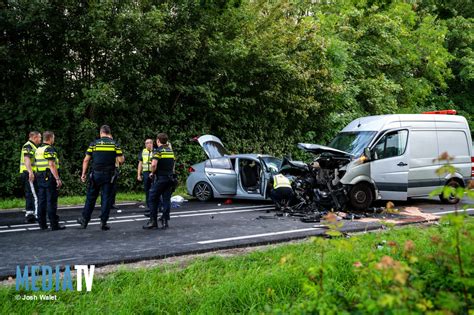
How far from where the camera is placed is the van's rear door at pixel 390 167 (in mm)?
10977

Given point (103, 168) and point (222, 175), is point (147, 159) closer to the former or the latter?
point (103, 168)

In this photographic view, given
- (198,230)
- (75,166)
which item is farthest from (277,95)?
(198,230)

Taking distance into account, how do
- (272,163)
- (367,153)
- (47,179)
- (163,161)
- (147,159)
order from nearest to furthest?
1. (47,179)
2. (163,161)
3. (367,153)
4. (147,159)
5. (272,163)

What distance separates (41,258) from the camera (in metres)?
6.23

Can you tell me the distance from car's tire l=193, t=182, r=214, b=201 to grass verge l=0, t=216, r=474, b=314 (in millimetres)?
6675

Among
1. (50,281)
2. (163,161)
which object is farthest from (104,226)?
(50,281)

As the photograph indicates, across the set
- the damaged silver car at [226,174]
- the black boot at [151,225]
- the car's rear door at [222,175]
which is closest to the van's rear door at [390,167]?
the damaged silver car at [226,174]

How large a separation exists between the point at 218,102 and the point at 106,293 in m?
12.4

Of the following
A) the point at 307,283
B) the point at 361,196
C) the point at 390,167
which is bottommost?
the point at 361,196

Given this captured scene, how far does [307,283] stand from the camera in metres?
3.11

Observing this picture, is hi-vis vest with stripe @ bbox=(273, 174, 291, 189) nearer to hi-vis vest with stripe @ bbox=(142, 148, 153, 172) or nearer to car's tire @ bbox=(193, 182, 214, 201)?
car's tire @ bbox=(193, 182, 214, 201)

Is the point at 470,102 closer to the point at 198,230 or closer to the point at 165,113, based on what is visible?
the point at 165,113

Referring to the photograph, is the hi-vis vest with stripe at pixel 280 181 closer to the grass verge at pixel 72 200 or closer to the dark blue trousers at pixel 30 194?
the grass verge at pixel 72 200

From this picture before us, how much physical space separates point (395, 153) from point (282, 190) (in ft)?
10.4
